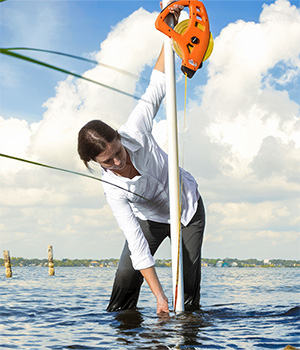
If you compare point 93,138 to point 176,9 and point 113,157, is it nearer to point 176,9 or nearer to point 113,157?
point 113,157

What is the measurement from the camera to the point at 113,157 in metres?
3.14

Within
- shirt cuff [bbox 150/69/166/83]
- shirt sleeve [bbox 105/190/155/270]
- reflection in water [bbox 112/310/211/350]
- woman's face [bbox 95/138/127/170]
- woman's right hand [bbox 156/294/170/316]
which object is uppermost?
shirt cuff [bbox 150/69/166/83]

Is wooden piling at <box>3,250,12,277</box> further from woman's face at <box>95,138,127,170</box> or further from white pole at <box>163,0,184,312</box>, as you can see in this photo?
woman's face at <box>95,138,127,170</box>

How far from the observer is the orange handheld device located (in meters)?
2.91

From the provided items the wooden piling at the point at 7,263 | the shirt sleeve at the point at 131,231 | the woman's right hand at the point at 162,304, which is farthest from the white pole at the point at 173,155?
the wooden piling at the point at 7,263

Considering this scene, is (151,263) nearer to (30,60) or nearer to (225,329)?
(225,329)

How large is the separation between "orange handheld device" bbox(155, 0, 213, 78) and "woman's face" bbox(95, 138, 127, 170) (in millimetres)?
737

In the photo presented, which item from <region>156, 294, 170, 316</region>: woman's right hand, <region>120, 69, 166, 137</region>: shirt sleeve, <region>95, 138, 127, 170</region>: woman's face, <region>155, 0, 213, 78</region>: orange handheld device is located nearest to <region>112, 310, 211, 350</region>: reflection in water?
<region>156, 294, 170, 316</region>: woman's right hand

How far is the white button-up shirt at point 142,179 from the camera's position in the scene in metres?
3.48

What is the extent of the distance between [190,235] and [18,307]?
3247mm

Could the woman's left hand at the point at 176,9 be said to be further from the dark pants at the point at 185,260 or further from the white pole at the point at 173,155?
the dark pants at the point at 185,260

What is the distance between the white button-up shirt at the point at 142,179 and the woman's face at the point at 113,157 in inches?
5.2

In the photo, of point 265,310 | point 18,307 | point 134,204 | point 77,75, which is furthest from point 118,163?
point 18,307

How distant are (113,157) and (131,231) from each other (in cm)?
76
